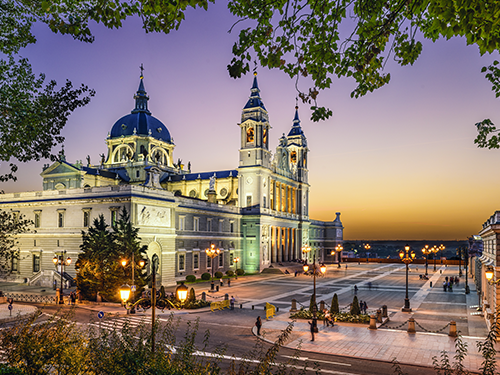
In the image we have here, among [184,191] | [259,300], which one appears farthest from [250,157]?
→ [259,300]

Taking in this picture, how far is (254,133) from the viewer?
7825cm

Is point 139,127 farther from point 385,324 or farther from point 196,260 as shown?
point 385,324

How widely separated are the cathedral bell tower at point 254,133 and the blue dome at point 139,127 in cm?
2133

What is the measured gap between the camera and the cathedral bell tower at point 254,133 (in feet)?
255

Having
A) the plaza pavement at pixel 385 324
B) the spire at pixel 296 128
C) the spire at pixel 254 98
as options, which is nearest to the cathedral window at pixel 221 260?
the plaza pavement at pixel 385 324

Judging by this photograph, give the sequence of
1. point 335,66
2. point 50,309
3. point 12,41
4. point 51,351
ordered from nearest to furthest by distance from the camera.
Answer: point 335,66, point 51,351, point 12,41, point 50,309

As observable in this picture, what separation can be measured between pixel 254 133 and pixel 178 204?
90.3 ft

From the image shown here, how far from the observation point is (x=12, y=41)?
47.5 ft

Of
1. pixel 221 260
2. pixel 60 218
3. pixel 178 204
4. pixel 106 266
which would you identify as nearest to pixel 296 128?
pixel 221 260

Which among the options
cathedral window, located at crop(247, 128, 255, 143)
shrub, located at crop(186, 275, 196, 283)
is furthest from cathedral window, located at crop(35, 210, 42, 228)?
cathedral window, located at crop(247, 128, 255, 143)

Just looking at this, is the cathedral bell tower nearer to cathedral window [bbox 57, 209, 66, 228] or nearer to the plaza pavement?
the plaza pavement

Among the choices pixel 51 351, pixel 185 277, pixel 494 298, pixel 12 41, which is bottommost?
pixel 185 277

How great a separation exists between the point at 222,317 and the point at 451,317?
18.6m

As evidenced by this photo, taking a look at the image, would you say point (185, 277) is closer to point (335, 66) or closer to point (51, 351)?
point (51, 351)
